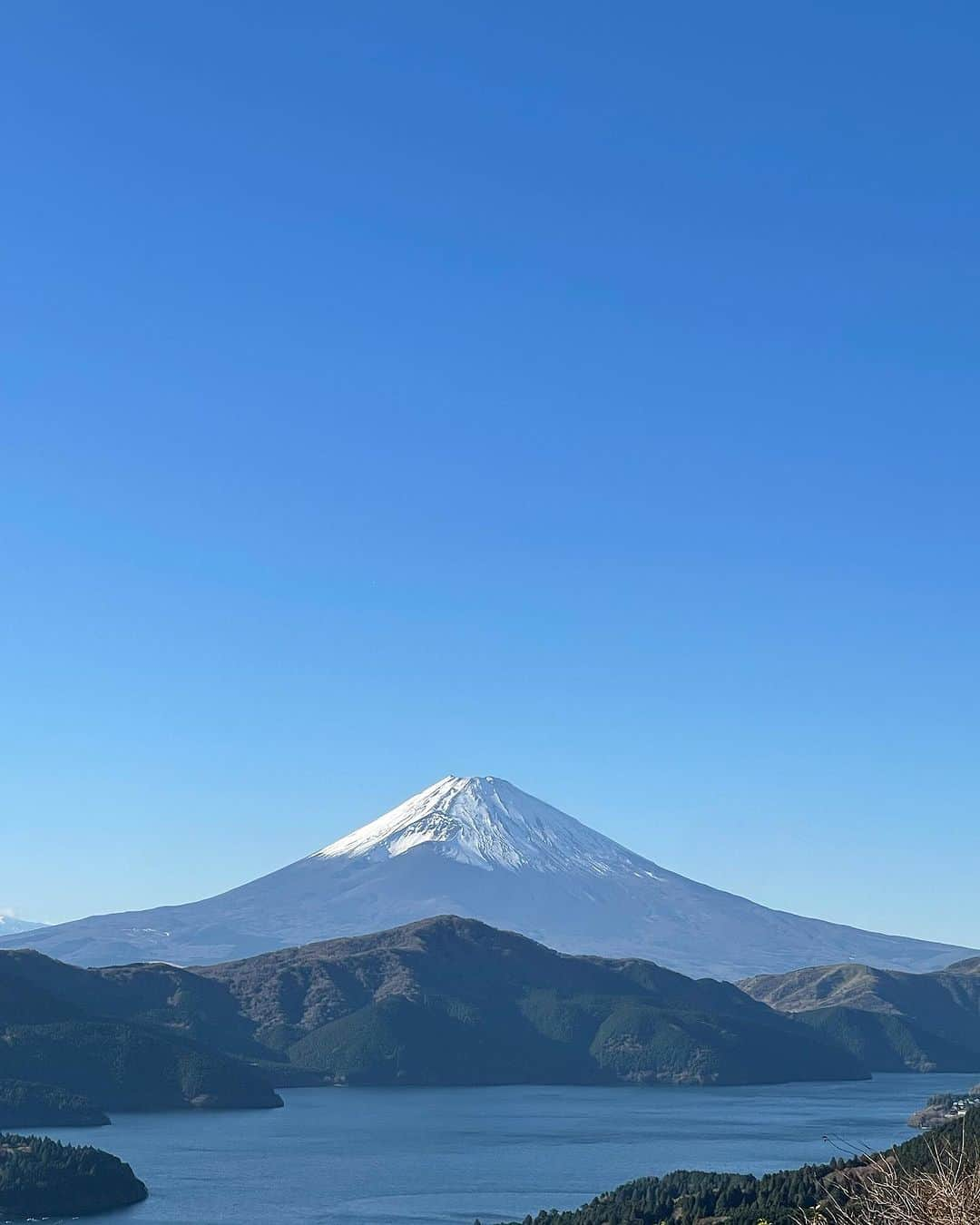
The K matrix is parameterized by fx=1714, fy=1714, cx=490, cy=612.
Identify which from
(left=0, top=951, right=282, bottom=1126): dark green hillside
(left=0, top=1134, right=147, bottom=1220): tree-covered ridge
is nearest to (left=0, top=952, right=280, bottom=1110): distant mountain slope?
(left=0, top=951, right=282, bottom=1126): dark green hillside

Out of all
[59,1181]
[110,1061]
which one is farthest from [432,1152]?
[110,1061]

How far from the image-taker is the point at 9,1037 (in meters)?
179

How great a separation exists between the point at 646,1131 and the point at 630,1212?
79.8m

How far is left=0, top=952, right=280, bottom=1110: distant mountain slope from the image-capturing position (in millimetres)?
176875

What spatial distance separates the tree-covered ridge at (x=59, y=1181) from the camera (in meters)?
103

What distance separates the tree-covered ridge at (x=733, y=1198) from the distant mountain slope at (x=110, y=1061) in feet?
317

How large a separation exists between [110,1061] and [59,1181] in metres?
81.2

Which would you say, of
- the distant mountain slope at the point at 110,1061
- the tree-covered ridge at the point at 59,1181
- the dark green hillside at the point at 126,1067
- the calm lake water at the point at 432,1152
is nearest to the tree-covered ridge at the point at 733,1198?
the calm lake water at the point at 432,1152

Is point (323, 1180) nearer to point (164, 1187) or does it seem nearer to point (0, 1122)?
point (164, 1187)

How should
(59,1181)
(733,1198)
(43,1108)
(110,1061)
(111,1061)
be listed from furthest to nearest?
(111,1061), (110,1061), (43,1108), (59,1181), (733,1198)

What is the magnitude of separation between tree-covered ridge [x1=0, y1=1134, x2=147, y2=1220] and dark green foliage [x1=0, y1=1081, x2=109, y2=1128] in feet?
128

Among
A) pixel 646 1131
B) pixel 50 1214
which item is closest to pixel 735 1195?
pixel 50 1214

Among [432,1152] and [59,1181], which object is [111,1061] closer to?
[432,1152]

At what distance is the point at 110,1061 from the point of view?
609ft
